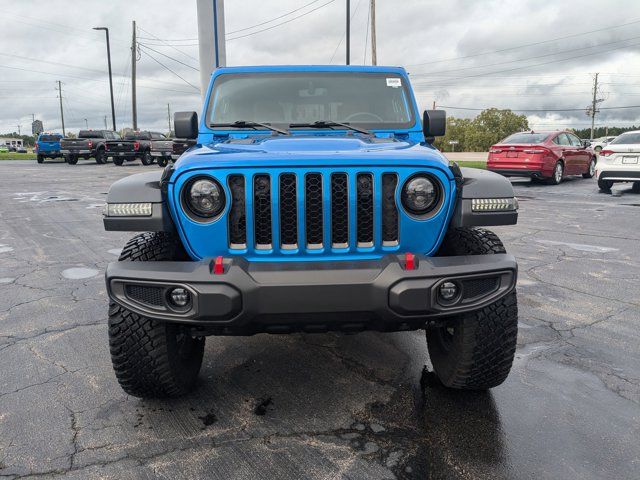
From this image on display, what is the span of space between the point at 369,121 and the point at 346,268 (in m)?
1.77

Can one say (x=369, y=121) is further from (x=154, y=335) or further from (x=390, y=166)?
(x=154, y=335)

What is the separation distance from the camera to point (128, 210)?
8.27 ft

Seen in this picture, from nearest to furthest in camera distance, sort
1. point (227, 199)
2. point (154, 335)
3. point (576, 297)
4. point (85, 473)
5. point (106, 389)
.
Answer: point (85, 473), point (227, 199), point (154, 335), point (106, 389), point (576, 297)

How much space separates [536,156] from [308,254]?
13.3 m

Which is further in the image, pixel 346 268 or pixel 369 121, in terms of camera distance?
pixel 369 121

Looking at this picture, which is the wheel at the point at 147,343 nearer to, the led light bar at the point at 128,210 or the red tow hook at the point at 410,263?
the led light bar at the point at 128,210

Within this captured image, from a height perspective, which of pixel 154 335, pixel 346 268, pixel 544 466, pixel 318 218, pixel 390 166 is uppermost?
pixel 390 166

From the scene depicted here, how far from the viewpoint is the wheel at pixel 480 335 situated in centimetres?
258

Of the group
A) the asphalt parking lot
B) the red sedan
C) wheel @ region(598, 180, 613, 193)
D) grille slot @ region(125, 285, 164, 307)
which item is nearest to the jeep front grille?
grille slot @ region(125, 285, 164, 307)

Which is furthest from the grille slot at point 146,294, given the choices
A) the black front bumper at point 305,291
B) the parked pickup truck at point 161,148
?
the parked pickup truck at point 161,148

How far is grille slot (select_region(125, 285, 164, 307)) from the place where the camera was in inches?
91.4

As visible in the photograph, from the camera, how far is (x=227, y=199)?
2.39 metres

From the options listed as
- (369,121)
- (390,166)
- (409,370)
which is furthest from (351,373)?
(369,121)

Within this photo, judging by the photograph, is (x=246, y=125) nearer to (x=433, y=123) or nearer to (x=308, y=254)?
(x=433, y=123)
